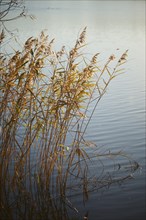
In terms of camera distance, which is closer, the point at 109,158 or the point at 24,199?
the point at 24,199

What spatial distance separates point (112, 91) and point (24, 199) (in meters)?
8.36

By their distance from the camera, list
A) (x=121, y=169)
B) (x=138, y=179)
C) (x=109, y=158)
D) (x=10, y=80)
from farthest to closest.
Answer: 1. (x=109, y=158)
2. (x=121, y=169)
3. (x=138, y=179)
4. (x=10, y=80)

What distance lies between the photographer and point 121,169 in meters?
6.43

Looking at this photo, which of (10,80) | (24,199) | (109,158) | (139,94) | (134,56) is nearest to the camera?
(10,80)

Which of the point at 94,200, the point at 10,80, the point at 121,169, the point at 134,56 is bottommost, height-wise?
the point at 94,200

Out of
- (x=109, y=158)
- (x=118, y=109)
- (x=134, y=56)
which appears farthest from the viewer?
(x=134, y=56)

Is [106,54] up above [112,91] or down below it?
above

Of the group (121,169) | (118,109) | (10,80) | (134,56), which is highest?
(134,56)

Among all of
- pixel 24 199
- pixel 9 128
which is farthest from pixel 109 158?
pixel 9 128

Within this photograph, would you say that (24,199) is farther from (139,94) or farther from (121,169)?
(139,94)

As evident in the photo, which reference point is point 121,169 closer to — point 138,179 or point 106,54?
point 138,179

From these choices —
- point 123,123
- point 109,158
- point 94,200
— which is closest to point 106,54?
point 123,123

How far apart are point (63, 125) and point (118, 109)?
6.19m

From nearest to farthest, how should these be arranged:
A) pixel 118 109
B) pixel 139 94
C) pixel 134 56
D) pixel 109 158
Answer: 1. pixel 109 158
2. pixel 118 109
3. pixel 139 94
4. pixel 134 56
